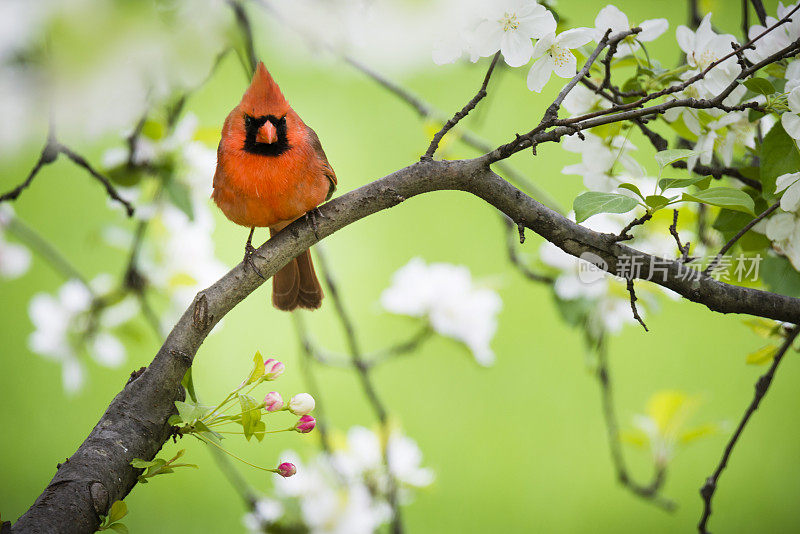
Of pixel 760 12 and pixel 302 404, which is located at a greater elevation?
pixel 760 12

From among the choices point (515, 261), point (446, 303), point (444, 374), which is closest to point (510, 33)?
point (515, 261)

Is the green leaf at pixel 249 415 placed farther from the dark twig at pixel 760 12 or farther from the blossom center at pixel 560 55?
the dark twig at pixel 760 12

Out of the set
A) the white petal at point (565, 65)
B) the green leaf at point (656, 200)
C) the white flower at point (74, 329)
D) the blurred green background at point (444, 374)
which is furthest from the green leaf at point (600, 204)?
the blurred green background at point (444, 374)

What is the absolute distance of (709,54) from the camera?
Result: 26.9 inches

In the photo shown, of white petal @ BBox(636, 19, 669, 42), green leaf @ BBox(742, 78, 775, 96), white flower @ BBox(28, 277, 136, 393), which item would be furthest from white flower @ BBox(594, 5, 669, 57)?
white flower @ BBox(28, 277, 136, 393)

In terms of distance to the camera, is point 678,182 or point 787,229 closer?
point 678,182

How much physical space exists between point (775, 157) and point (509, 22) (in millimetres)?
280

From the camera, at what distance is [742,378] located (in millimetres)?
1807

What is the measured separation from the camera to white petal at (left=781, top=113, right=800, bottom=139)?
1.97 ft

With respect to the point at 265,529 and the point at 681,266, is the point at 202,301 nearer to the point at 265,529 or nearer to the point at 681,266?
the point at 681,266

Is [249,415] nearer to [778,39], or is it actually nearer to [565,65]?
[565,65]

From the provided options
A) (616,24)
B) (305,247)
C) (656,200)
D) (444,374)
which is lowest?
Result: (656,200)

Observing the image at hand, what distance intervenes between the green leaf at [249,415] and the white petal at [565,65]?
15.2 inches

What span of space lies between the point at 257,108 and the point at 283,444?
1.21 m
